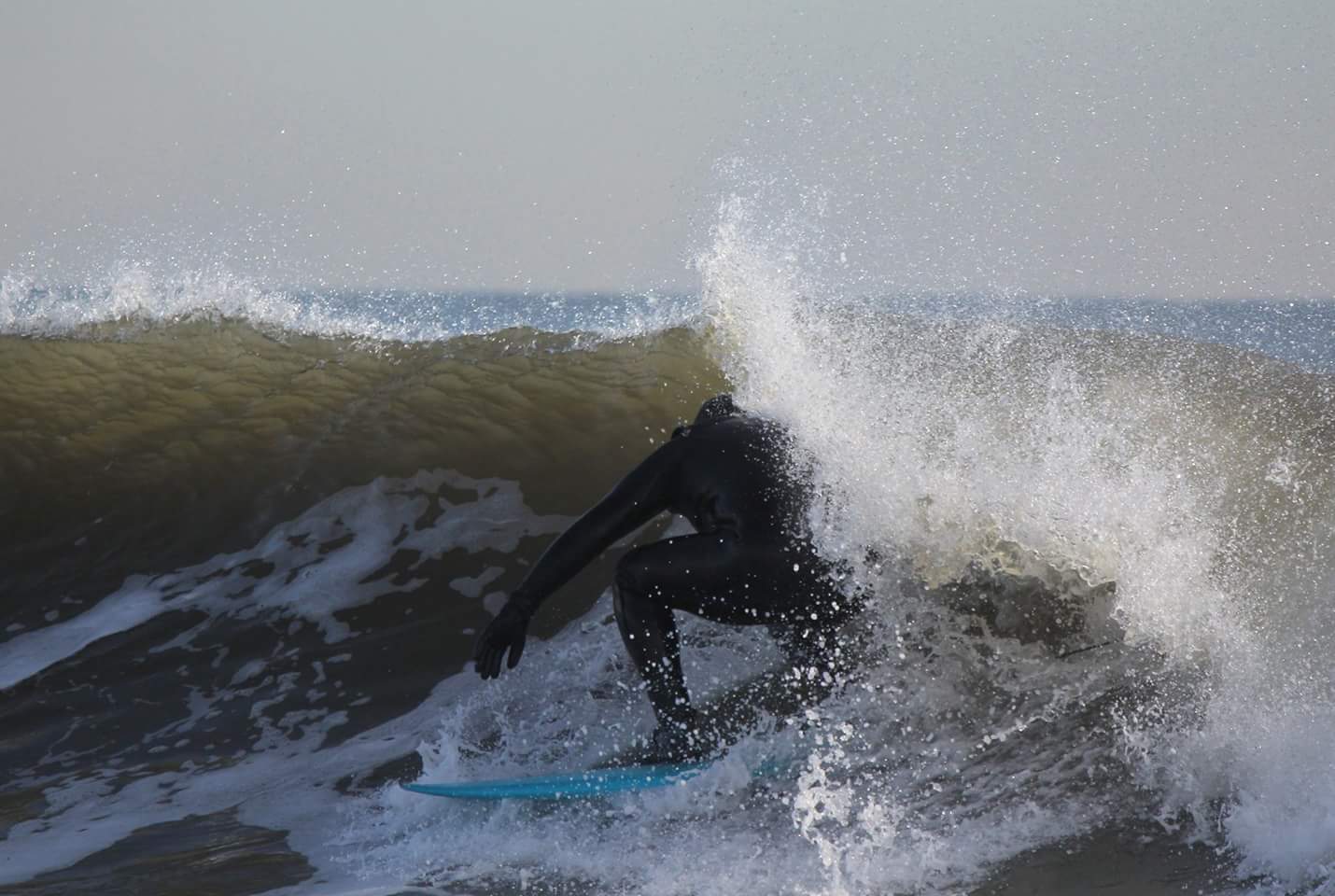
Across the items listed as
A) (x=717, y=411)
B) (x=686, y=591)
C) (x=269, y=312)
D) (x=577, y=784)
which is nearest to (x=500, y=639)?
(x=577, y=784)

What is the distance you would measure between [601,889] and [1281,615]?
98.2 inches

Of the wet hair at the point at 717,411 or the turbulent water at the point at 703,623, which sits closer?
the turbulent water at the point at 703,623

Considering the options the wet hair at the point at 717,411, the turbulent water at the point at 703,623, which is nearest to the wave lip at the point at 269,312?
the turbulent water at the point at 703,623

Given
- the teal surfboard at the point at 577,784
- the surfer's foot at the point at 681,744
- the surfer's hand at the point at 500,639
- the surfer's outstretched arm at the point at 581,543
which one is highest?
the surfer's outstretched arm at the point at 581,543

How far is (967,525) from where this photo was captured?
488cm

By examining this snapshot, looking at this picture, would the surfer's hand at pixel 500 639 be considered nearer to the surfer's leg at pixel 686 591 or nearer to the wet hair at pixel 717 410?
the surfer's leg at pixel 686 591

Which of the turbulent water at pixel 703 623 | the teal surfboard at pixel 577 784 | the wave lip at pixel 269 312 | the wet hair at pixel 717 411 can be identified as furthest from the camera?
the wave lip at pixel 269 312

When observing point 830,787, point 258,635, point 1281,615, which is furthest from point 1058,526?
A: point 258,635

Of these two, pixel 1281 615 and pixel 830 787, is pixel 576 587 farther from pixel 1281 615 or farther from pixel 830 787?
pixel 1281 615

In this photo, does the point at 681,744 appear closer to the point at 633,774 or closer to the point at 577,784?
the point at 633,774

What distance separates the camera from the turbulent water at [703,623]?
371cm

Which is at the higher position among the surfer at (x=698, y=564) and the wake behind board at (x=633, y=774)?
the surfer at (x=698, y=564)

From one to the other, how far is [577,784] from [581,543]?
2.47ft

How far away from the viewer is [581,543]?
166 inches
